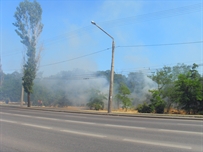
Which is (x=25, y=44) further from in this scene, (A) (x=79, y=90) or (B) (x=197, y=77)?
(B) (x=197, y=77)

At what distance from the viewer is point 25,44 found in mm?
35500

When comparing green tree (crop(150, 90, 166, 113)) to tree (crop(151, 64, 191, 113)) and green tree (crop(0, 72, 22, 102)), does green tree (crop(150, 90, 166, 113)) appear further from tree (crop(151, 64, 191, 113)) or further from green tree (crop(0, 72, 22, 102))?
green tree (crop(0, 72, 22, 102))

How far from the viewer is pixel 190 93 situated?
900 inches

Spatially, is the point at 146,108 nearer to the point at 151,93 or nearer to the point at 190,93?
the point at 151,93

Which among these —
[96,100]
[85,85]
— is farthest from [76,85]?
[96,100]

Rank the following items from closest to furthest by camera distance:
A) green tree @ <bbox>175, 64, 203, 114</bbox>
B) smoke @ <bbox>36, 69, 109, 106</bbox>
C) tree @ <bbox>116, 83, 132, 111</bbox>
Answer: green tree @ <bbox>175, 64, 203, 114</bbox>
tree @ <bbox>116, 83, 132, 111</bbox>
smoke @ <bbox>36, 69, 109, 106</bbox>

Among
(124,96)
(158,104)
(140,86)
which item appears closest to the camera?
(158,104)

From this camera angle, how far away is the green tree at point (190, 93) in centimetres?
2245

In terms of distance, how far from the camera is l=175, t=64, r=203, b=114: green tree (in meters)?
22.5

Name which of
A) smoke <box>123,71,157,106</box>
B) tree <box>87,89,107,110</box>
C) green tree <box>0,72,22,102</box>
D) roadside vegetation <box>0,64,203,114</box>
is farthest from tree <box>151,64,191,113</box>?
green tree <box>0,72,22,102</box>

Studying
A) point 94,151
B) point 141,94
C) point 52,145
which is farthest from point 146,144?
point 141,94

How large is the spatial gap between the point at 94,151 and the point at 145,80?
3229 centimetres

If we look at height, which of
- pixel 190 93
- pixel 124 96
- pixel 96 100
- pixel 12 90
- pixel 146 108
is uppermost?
pixel 190 93

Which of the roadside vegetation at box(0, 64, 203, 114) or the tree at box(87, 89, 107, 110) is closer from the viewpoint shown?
the roadside vegetation at box(0, 64, 203, 114)
